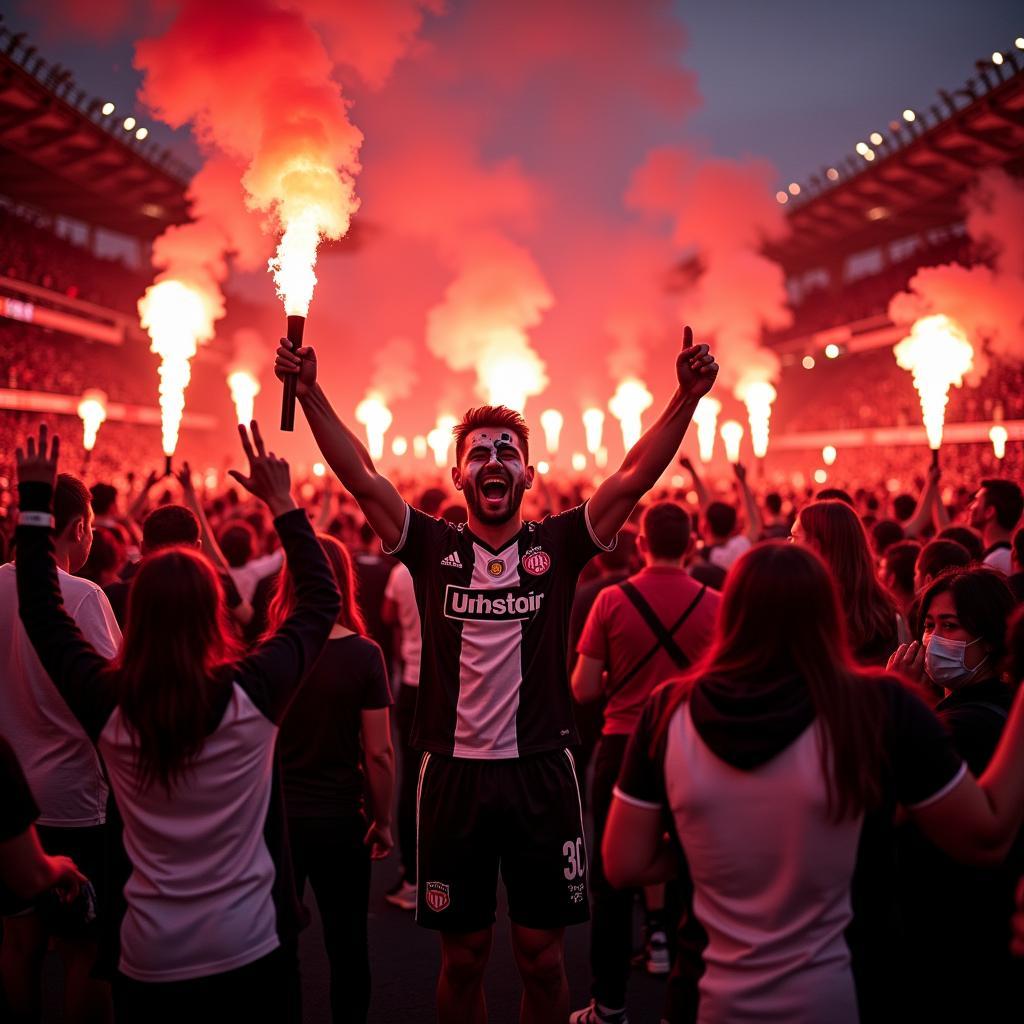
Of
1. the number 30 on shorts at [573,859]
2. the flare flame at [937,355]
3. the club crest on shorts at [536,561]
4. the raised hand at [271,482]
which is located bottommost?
the number 30 on shorts at [573,859]

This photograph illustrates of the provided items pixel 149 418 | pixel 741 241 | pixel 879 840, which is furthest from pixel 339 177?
pixel 741 241

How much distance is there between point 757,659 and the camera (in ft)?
7.66

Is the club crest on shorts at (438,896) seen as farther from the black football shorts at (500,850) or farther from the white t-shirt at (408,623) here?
the white t-shirt at (408,623)

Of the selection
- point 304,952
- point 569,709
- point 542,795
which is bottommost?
point 304,952

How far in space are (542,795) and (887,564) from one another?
3051 mm

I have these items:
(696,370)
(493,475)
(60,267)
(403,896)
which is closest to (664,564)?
(493,475)

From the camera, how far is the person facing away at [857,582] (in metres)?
3.78

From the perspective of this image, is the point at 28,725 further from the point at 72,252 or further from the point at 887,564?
the point at 72,252

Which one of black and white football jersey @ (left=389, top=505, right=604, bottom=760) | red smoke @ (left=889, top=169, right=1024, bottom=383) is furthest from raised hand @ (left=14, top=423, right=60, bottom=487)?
red smoke @ (left=889, top=169, right=1024, bottom=383)

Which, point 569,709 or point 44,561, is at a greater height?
point 44,561

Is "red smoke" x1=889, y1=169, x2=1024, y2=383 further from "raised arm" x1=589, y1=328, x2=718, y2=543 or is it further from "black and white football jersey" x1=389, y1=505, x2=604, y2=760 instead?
"black and white football jersey" x1=389, y1=505, x2=604, y2=760

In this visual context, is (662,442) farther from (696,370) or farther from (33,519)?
(33,519)

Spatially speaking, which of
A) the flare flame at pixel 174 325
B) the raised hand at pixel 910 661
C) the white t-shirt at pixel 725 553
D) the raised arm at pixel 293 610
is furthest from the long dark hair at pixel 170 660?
the flare flame at pixel 174 325

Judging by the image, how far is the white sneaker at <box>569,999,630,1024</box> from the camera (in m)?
4.37
